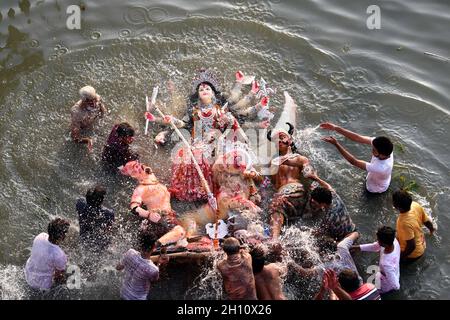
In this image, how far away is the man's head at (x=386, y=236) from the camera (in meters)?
6.99

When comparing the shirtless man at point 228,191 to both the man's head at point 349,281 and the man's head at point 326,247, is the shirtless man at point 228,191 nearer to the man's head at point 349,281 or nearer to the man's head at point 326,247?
the man's head at point 326,247

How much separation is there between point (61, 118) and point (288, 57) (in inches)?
185

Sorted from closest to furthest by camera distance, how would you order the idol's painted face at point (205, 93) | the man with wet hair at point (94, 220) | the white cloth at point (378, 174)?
the man with wet hair at point (94, 220), the white cloth at point (378, 174), the idol's painted face at point (205, 93)

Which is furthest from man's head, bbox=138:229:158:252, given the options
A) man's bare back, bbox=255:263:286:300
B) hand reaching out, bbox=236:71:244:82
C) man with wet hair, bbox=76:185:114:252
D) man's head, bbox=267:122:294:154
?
hand reaching out, bbox=236:71:244:82

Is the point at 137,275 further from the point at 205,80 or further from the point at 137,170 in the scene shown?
the point at 205,80

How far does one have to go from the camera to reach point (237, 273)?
6.94 meters

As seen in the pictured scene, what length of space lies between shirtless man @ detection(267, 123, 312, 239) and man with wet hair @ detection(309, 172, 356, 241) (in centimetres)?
42

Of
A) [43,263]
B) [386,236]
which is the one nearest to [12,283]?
[43,263]

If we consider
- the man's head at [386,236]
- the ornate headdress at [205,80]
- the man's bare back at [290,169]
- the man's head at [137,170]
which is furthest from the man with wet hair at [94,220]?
the man's head at [386,236]

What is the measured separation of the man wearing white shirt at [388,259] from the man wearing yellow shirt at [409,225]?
Result: 26 cm

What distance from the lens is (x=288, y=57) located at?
11.4m

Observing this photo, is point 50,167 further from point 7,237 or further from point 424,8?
point 424,8

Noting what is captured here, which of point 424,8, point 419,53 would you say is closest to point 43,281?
point 419,53

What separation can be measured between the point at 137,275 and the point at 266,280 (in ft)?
5.38
